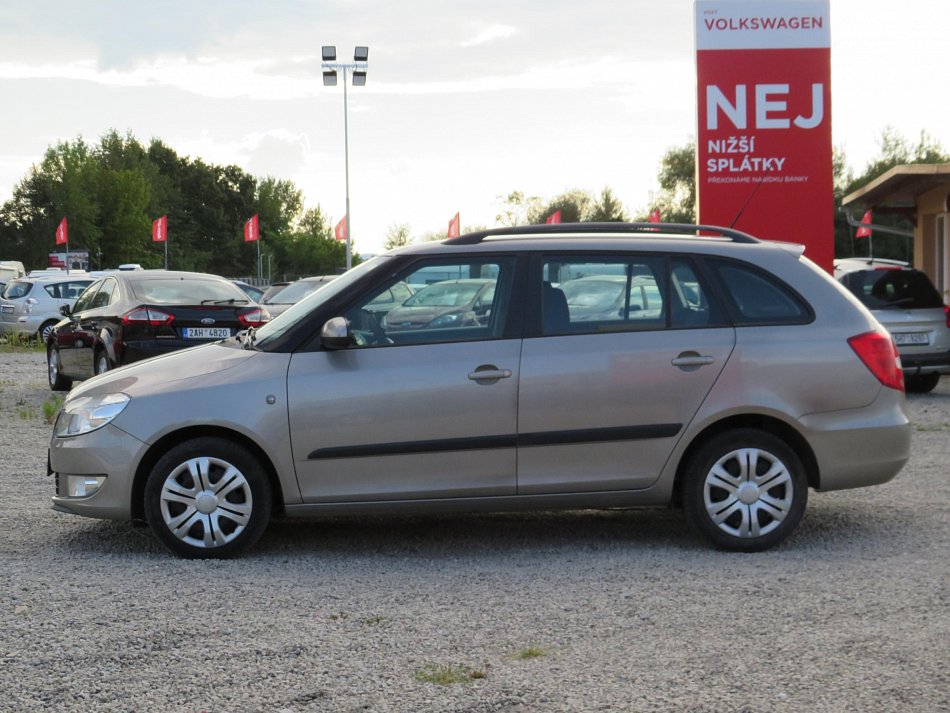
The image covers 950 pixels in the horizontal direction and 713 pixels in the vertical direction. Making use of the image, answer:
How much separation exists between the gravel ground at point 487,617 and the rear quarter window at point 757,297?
122 centimetres

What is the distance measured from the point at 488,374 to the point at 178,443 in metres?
1.61

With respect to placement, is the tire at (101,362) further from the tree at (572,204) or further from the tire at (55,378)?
the tree at (572,204)

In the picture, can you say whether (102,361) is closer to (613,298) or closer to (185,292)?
(185,292)

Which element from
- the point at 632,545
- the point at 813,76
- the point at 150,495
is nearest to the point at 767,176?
the point at 813,76

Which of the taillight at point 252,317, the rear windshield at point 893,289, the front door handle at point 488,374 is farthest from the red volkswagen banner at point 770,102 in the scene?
the front door handle at point 488,374

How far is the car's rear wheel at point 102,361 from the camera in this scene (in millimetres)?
14117

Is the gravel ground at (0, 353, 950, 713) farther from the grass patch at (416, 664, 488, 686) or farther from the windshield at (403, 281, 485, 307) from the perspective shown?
the windshield at (403, 281, 485, 307)

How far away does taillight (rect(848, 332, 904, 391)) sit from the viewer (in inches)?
253

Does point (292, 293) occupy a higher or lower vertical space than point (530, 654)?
higher

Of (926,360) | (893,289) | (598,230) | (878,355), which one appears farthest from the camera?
(893,289)

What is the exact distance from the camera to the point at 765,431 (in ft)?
21.1

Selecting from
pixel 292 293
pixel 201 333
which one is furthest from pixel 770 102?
pixel 292 293

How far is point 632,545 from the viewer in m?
6.66

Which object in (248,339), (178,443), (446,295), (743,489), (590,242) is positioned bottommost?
(743,489)
